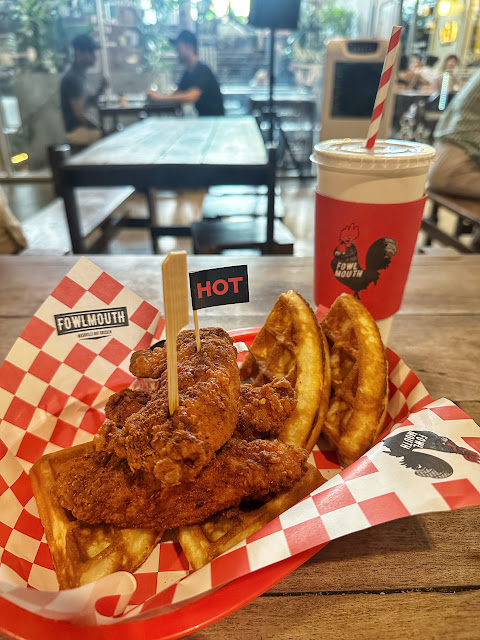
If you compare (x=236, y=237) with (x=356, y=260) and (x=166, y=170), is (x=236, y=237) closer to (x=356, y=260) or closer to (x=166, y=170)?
(x=166, y=170)

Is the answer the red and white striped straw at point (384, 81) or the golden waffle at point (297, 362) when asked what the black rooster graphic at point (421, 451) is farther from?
the red and white striped straw at point (384, 81)

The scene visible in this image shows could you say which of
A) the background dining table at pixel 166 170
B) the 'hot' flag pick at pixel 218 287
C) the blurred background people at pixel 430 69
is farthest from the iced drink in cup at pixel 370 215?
the blurred background people at pixel 430 69

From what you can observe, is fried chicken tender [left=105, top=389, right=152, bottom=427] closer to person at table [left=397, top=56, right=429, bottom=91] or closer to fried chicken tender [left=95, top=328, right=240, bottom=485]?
fried chicken tender [left=95, top=328, right=240, bottom=485]

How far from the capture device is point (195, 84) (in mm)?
7246

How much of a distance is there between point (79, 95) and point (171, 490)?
740cm

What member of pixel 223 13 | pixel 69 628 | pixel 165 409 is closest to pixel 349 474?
pixel 165 409

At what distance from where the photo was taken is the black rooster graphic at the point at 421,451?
73 centimetres

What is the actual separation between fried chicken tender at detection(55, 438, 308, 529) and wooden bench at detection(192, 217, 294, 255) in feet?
9.67

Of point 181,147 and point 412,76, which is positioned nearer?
point 181,147

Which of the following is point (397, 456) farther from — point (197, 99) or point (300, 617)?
point (197, 99)

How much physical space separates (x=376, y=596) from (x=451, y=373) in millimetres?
824

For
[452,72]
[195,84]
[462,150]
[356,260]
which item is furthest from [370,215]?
[195,84]

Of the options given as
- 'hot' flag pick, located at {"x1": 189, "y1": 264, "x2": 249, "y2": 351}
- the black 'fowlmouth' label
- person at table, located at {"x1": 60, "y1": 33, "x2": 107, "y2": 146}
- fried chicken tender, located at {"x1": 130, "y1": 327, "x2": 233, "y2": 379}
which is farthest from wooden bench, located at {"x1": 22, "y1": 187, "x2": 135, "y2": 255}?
'hot' flag pick, located at {"x1": 189, "y1": 264, "x2": 249, "y2": 351}

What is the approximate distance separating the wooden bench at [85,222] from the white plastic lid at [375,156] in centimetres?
337
